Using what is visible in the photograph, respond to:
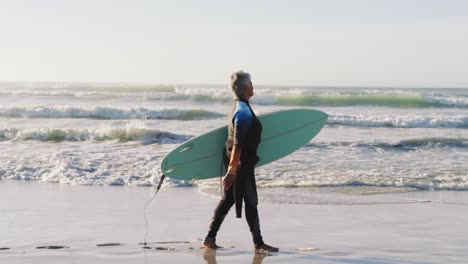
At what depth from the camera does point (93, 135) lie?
1658 cm

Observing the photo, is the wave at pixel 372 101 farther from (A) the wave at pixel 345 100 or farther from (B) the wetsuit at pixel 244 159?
(B) the wetsuit at pixel 244 159

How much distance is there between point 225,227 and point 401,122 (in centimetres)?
1615

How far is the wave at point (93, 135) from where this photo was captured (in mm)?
16000

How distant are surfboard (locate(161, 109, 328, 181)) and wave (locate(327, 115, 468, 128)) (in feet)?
46.1

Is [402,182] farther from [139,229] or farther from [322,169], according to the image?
[139,229]

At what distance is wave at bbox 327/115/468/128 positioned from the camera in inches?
830

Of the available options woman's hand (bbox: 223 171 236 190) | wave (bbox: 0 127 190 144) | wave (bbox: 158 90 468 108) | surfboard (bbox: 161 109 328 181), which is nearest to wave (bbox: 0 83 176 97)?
wave (bbox: 158 90 468 108)

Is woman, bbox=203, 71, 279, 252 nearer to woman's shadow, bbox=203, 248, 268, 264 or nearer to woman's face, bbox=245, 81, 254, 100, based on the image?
woman's face, bbox=245, 81, 254, 100

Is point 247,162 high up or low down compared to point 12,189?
up

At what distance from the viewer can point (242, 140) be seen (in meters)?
5.07

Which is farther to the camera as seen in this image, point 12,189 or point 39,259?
point 12,189

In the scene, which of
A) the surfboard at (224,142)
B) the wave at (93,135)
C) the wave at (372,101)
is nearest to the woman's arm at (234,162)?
the surfboard at (224,142)

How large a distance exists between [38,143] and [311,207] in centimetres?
916

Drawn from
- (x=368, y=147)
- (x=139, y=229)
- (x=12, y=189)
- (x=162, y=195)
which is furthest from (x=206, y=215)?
(x=368, y=147)
